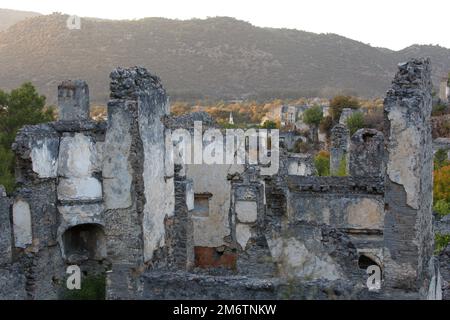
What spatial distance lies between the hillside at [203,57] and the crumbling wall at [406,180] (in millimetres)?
45913

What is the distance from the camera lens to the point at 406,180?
28.1 ft

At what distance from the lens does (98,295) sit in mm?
12438

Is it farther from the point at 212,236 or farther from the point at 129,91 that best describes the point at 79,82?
the point at 129,91

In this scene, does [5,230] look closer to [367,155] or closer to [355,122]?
[367,155]

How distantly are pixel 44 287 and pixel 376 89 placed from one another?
6968 centimetres

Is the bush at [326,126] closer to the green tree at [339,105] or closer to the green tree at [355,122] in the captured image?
the green tree at [339,105]

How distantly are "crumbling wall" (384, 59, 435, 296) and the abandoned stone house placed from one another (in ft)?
0.04

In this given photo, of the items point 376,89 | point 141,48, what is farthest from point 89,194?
point 376,89

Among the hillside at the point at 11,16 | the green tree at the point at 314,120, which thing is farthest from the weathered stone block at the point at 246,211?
the hillside at the point at 11,16

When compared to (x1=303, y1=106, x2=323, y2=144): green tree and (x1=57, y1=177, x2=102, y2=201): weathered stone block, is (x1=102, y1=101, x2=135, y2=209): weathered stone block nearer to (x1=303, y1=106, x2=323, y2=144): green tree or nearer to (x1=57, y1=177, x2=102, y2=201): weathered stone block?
(x1=57, y1=177, x2=102, y2=201): weathered stone block

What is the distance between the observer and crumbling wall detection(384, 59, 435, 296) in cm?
854

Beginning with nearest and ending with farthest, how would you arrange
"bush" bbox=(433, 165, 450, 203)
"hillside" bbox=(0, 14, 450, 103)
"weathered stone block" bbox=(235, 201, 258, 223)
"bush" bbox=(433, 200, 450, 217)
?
1. "weathered stone block" bbox=(235, 201, 258, 223)
2. "bush" bbox=(433, 200, 450, 217)
3. "bush" bbox=(433, 165, 450, 203)
4. "hillside" bbox=(0, 14, 450, 103)

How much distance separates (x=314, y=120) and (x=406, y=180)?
126 ft

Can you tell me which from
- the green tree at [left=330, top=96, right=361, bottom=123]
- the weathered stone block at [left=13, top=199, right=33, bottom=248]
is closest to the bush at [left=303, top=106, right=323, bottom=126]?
the green tree at [left=330, top=96, right=361, bottom=123]
